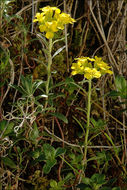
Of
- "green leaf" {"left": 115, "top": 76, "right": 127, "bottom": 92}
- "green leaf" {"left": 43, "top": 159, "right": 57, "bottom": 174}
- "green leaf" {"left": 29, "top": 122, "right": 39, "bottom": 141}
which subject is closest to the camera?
"green leaf" {"left": 43, "top": 159, "right": 57, "bottom": 174}

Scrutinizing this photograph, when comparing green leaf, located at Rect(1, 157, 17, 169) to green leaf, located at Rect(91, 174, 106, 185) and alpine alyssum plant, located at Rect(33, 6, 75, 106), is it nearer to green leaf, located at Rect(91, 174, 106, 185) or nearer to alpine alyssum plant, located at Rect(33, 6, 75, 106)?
green leaf, located at Rect(91, 174, 106, 185)

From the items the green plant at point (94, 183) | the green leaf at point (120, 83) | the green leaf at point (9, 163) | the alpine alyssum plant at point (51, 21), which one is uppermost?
the alpine alyssum plant at point (51, 21)

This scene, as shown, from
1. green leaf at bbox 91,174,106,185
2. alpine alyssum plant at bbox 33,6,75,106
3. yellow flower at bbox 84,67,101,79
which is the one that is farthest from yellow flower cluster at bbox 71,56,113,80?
green leaf at bbox 91,174,106,185

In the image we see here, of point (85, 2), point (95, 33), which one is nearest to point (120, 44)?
point (95, 33)

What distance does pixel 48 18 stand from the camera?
1153mm

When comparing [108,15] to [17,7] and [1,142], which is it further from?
[1,142]

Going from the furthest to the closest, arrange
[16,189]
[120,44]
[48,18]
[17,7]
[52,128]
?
[120,44]
[17,7]
[52,128]
[16,189]
[48,18]

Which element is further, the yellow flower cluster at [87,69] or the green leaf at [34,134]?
the green leaf at [34,134]

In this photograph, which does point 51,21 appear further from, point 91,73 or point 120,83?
point 120,83

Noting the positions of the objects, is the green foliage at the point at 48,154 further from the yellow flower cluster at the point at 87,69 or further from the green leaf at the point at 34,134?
the yellow flower cluster at the point at 87,69

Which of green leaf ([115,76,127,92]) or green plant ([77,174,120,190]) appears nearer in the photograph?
green plant ([77,174,120,190])

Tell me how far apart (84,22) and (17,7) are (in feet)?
1.45

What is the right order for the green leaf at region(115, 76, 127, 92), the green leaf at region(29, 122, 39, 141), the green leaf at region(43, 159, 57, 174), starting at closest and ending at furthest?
1. the green leaf at region(43, 159, 57, 174)
2. the green leaf at region(29, 122, 39, 141)
3. the green leaf at region(115, 76, 127, 92)

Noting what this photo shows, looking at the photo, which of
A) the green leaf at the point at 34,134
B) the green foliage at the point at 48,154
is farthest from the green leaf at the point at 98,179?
the green leaf at the point at 34,134
